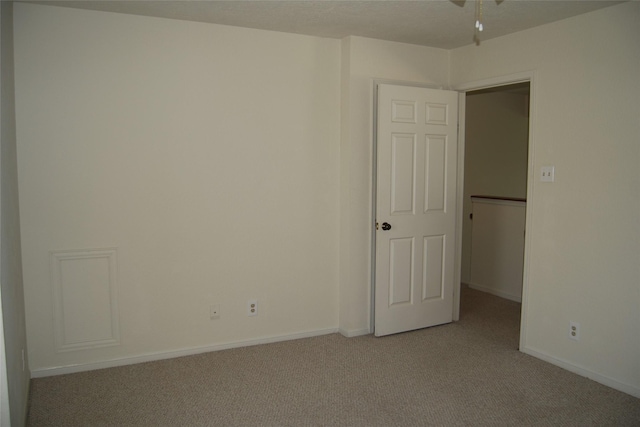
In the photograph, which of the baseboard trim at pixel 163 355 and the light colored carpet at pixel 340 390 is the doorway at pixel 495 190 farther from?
the baseboard trim at pixel 163 355

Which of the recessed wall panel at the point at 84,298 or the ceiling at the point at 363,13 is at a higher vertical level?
the ceiling at the point at 363,13

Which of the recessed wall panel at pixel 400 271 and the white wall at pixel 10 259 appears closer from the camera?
the white wall at pixel 10 259

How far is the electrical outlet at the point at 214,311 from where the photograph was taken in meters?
3.69

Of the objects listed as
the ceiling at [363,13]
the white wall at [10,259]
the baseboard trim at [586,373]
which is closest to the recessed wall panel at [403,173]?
the ceiling at [363,13]

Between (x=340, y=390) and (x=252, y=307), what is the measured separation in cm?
107

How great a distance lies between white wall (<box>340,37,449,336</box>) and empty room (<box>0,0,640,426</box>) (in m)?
0.02

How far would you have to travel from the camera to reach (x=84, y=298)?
3305 millimetres

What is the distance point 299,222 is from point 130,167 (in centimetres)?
134

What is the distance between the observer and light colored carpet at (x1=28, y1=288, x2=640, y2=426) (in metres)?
2.73

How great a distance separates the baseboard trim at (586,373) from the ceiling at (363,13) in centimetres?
236

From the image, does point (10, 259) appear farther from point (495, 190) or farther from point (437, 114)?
point (495, 190)

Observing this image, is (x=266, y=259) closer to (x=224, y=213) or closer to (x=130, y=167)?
(x=224, y=213)

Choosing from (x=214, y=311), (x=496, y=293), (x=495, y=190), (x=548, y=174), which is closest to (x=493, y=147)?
(x=495, y=190)

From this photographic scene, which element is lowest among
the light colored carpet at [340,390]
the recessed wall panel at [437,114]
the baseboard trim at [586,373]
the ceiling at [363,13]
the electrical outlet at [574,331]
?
the light colored carpet at [340,390]
